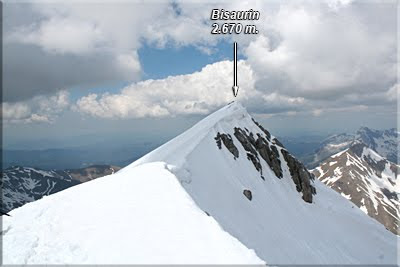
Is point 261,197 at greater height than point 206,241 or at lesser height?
lesser

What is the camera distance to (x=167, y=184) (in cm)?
2177

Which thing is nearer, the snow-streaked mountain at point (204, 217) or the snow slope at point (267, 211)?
the snow-streaked mountain at point (204, 217)

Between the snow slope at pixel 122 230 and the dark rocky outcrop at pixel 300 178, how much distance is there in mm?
42547

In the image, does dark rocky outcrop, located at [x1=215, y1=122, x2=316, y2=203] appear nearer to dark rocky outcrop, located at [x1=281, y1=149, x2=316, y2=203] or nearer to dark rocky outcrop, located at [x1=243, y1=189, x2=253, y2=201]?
dark rocky outcrop, located at [x1=281, y1=149, x2=316, y2=203]

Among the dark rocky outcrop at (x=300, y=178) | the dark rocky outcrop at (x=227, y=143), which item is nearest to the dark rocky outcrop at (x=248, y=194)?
the dark rocky outcrop at (x=227, y=143)

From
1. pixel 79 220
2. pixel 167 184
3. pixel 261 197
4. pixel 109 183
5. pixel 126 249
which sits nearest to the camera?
pixel 126 249

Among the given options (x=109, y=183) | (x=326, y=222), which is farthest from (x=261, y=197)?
(x=109, y=183)

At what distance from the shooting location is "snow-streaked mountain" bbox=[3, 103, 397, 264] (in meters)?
14.5

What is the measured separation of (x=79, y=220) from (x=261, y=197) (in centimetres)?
2755

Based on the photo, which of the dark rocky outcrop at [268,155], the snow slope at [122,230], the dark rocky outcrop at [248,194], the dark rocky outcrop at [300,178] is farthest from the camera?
the dark rocky outcrop at [300,178]

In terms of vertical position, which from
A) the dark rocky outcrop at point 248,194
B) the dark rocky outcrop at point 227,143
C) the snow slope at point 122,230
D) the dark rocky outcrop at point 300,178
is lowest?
the dark rocky outcrop at point 300,178

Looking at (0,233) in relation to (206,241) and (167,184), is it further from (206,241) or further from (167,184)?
(206,241)

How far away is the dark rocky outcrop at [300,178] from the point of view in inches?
2239

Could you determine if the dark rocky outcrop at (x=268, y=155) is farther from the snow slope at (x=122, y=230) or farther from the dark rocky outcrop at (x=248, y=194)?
the snow slope at (x=122, y=230)
